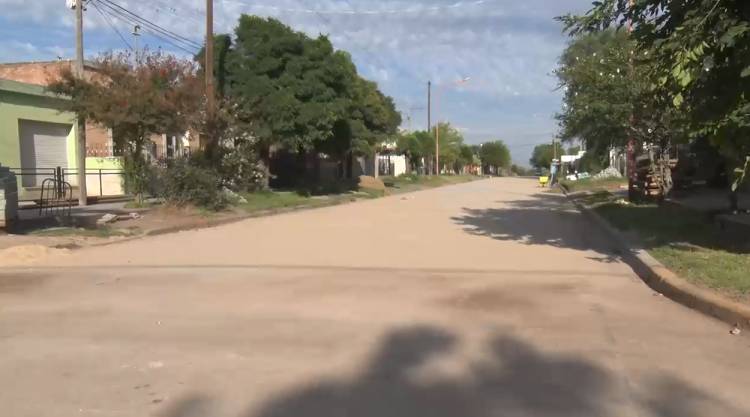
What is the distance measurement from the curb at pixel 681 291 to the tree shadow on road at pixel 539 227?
811 mm

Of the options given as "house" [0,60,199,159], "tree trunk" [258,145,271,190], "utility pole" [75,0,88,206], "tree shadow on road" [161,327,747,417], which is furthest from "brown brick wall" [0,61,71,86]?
"tree shadow on road" [161,327,747,417]

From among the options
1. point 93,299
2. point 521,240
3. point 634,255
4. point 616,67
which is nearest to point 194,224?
point 521,240

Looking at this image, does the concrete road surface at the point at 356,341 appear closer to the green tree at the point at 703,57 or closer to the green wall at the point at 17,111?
the green tree at the point at 703,57

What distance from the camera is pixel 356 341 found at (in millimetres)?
6324

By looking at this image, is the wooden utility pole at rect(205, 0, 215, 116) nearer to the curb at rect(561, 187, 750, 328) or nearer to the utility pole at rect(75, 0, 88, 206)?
the utility pole at rect(75, 0, 88, 206)

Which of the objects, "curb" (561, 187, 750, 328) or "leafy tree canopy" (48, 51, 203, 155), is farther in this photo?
"leafy tree canopy" (48, 51, 203, 155)

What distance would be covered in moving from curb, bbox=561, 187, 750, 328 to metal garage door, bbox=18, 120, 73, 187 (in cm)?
1968

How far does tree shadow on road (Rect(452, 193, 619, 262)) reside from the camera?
45.9ft

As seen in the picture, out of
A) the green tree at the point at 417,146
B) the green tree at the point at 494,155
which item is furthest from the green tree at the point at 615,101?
the green tree at the point at 494,155

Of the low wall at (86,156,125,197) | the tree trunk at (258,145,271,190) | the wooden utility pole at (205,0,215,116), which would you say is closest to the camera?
the wooden utility pole at (205,0,215,116)

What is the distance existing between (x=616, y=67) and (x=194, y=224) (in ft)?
39.7

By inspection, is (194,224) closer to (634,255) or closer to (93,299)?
(93,299)

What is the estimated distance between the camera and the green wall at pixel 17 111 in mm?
23125

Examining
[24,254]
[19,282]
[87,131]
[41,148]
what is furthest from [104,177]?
[19,282]
